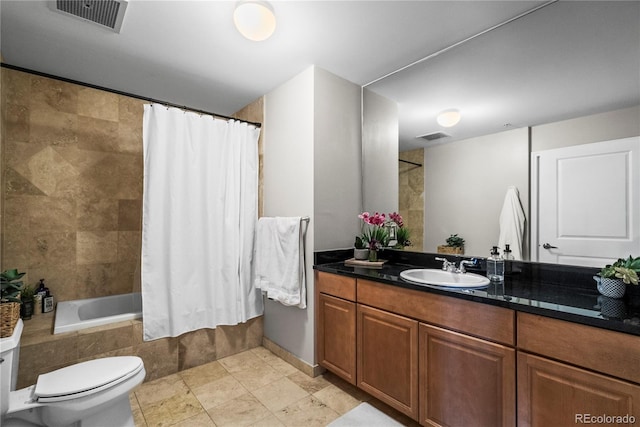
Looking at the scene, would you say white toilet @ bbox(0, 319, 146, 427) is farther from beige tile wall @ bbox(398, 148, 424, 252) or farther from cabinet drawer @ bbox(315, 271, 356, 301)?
beige tile wall @ bbox(398, 148, 424, 252)

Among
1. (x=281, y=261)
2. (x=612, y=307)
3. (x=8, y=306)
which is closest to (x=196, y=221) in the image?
(x=281, y=261)

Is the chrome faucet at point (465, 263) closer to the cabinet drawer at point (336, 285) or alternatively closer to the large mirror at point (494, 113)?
the large mirror at point (494, 113)

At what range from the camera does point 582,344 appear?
1057 millimetres

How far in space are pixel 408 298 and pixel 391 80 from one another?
1631 mm

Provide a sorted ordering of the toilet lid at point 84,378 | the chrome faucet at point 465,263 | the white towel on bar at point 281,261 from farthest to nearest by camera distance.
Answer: the white towel on bar at point 281,261
the chrome faucet at point 465,263
the toilet lid at point 84,378

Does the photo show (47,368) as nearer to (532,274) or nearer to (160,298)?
(160,298)

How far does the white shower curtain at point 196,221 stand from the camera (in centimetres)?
208

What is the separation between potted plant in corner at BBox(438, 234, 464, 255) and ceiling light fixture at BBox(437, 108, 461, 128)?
30.2 inches

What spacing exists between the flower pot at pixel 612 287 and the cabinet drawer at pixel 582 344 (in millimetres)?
362

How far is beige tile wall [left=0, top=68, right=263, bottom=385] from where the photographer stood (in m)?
2.14

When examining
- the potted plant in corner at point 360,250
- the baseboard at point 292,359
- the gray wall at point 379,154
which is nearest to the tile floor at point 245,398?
the baseboard at point 292,359

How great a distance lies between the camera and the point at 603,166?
1.40 m

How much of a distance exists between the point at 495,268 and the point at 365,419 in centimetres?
114

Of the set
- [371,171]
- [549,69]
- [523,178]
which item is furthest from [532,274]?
[371,171]
